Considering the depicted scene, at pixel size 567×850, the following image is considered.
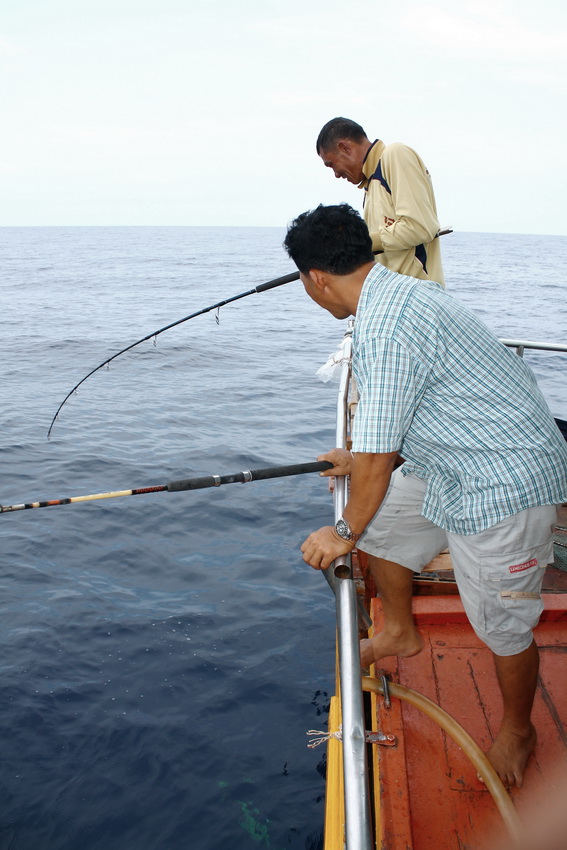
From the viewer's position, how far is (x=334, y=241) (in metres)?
2.08

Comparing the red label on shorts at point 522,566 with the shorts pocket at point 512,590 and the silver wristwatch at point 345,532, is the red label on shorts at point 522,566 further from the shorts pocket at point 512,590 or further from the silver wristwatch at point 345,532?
the silver wristwatch at point 345,532

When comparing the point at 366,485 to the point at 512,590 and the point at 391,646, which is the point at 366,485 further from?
the point at 391,646

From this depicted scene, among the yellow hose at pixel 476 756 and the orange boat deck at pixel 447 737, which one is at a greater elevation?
the yellow hose at pixel 476 756

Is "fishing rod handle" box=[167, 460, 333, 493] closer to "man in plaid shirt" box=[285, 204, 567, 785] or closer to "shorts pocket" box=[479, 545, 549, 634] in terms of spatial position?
"man in plaid shirt" box=[285, 204, 567, 785]

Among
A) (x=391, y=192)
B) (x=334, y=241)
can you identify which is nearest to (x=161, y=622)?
(x=391, y=192)

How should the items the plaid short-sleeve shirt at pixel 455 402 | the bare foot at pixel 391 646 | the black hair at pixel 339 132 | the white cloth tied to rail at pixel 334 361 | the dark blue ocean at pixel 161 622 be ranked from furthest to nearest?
1. the white cloth tied to rail at pixel 334 361
2. the dark blue ocean at pixel 161 622
3. the black hair at pixel 339 132
4. the bare foot at pixel 391 646
5. the plaid short-sleeve shirt at pixel 455 402

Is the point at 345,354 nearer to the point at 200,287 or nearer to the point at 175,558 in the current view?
the point at 175,558

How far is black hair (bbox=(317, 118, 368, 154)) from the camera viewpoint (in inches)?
145

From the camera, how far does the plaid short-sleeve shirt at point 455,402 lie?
1.93m

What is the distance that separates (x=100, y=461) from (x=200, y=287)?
2486 centimetres

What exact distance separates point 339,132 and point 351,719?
3.18 m

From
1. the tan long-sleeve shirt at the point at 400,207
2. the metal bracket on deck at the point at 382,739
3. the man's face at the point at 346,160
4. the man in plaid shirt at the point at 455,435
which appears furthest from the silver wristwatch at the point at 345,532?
the man's face at the point at 346,160

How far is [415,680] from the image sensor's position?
2.88m

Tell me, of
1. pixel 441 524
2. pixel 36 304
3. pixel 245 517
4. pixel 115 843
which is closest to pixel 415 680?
pixel 441 524
